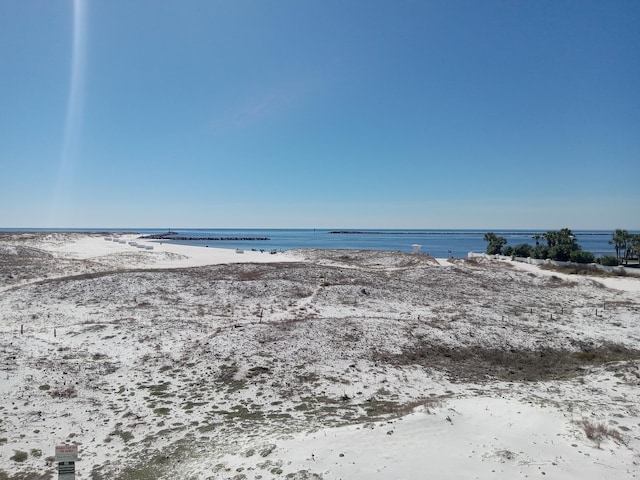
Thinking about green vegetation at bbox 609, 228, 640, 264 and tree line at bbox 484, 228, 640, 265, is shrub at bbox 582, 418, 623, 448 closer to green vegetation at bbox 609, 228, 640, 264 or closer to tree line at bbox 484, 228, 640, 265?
tree line at bbox 484, 228, 640, 265

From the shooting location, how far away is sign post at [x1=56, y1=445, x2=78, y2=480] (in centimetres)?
753

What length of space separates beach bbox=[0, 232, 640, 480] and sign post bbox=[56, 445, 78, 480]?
2.44 metres

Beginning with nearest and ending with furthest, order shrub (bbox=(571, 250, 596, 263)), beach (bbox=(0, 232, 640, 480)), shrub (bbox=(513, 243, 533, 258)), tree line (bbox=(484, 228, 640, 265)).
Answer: beach (bbox=(0, 232, 640, 480)) < shrub (bbox=(571, 250, 596, 263)) < tree line (bbox=(484, 228, 640, 265)) < shrub (bbox=(513, 243, 533, 258))

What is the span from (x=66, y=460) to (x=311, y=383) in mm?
10263

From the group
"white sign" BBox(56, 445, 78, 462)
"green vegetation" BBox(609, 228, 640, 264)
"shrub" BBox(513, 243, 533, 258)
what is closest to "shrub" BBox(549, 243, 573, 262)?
"shrub" BBox(513, 243, 533, 258)

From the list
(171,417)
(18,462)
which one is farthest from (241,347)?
(18,462)

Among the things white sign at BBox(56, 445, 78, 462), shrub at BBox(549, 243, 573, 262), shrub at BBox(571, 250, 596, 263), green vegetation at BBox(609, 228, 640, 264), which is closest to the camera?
white sign at BBox(56, 445, 78, 462)

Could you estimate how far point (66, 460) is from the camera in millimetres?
7609

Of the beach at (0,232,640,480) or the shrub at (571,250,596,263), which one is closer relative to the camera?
the beach at (0,232,640,480)

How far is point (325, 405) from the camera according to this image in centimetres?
1425

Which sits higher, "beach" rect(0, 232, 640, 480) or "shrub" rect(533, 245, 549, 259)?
"shrub" rect(533, 245, 549, 259)

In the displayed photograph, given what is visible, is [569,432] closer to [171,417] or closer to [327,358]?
[327,358]

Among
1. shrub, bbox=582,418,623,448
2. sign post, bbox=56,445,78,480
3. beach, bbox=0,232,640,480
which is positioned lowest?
beach, bbox=0,232,640,480

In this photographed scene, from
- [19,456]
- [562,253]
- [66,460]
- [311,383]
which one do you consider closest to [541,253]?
[562,253]
